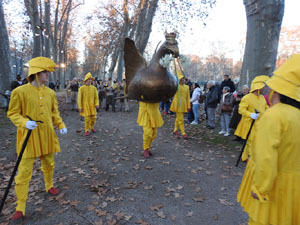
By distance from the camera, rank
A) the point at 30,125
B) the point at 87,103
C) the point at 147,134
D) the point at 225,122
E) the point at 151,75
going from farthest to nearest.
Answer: the point at 225,122 → the point at 87,103 → the point at 147,134 → the point at 151,75 → the point at 30,125

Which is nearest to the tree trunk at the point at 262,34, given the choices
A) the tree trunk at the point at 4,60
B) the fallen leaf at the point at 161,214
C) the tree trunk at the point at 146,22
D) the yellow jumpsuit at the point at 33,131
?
the fallen leaf at the point at 161,214

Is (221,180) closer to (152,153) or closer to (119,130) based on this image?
(152,153)

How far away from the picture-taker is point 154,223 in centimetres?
319

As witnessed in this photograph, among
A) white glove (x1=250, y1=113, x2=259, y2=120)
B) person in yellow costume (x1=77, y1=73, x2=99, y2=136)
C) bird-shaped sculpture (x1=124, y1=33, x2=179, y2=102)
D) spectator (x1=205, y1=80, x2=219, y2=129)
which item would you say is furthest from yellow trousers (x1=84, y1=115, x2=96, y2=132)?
white glove (x1=250, y1=113, x2=259, y2=120)

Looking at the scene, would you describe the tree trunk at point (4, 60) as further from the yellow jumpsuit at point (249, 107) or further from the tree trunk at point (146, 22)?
the yellow jumpsuit at point (249, 107)

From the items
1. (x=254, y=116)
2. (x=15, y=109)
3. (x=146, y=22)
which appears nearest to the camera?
(x=15, y=109)

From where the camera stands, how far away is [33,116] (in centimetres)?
330

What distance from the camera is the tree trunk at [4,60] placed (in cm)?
1089

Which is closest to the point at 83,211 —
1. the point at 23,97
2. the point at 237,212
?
the point at 23,97

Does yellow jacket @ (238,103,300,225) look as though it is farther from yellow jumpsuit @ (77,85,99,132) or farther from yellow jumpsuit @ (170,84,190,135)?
yellow jumpsuit @ (77,85,99,132)

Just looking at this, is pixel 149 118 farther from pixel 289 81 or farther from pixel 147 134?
pixel 289 81

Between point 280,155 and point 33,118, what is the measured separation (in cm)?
326

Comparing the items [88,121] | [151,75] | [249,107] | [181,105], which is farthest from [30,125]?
[181,105]

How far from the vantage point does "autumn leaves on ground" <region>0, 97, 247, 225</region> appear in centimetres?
333
